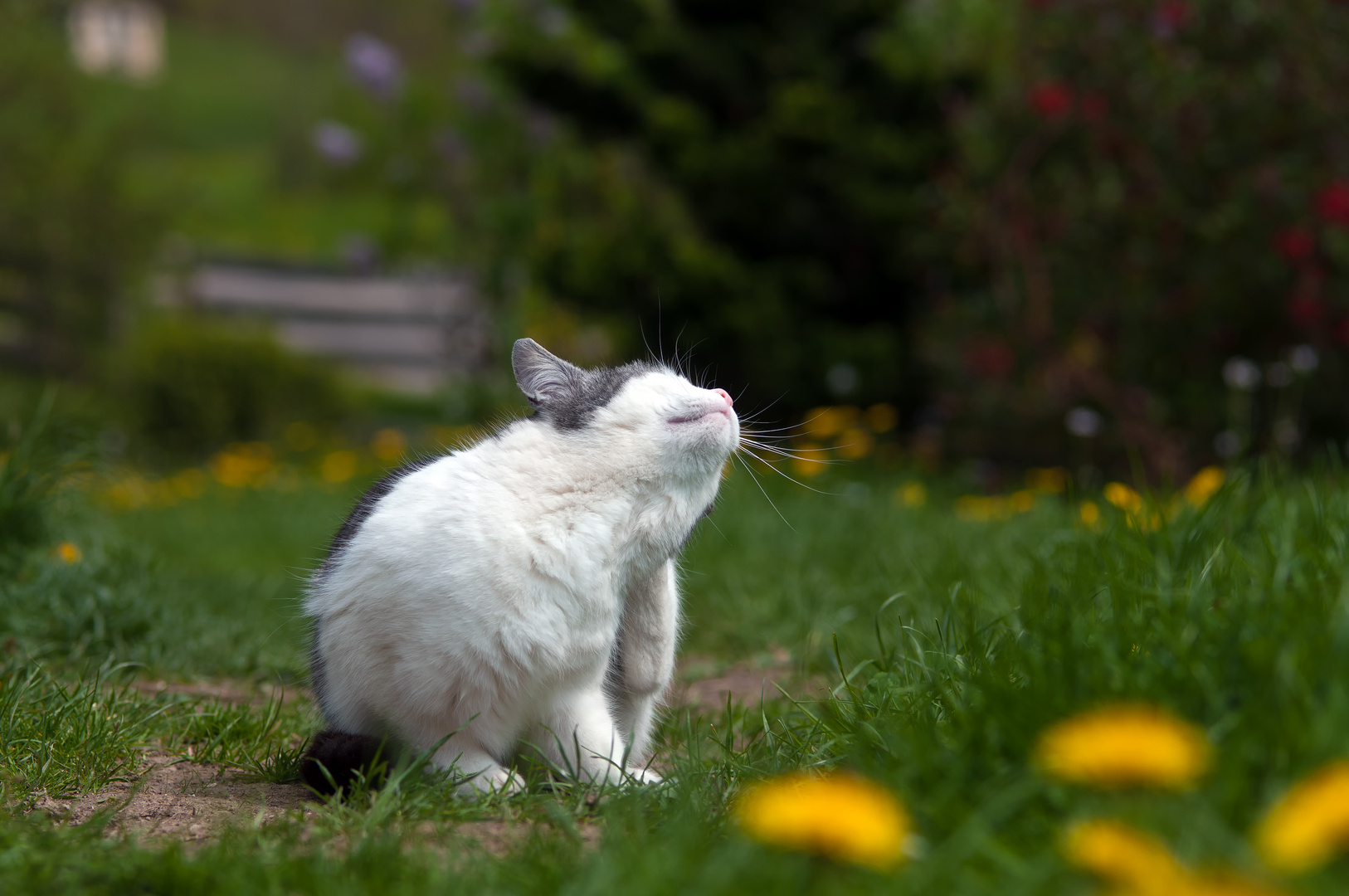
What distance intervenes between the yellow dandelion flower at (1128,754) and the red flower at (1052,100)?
5121mm

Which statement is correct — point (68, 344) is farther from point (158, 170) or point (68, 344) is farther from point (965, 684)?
point (965, 684)

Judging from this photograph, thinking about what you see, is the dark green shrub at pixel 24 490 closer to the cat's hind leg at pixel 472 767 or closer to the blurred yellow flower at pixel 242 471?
the cat's hind leg at pixel 472 767

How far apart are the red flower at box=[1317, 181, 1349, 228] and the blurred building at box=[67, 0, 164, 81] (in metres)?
18.1

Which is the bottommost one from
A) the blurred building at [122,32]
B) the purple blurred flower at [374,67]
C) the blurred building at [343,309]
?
the blurred building at [343,309]

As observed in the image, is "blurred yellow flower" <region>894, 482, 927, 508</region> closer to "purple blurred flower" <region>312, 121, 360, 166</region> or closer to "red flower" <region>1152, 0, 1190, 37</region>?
"red flower" <region>1152, 0, 1190, 37</region>

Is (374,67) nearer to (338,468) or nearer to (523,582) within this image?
(338,468)

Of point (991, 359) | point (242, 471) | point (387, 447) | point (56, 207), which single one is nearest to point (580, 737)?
point (991, 359)

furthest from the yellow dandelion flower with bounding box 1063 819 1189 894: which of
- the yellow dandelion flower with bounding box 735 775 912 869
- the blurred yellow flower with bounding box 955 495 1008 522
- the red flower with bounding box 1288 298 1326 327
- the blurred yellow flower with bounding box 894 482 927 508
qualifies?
the red flower with bounding box 1288 298 1326 327

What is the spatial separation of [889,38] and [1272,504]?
4828 mm

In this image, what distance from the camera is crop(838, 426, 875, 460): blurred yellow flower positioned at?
244 inches

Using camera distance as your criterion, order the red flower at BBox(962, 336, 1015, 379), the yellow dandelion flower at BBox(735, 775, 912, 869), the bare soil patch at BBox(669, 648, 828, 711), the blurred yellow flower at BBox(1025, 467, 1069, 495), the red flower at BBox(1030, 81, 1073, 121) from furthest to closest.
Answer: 1. the red flower at BBox(962, 336, 1015, 379)
2. the red flower at BBox(1030, 81, 1073, 121)
3. the blurred yellow flower at BBox(1025, 467, 1069, 495)
4. the bare soil patch at BBox(669, 648, 828, 711)
5. the yellow dandelion flower at BBox(735, 775, 912, 869)

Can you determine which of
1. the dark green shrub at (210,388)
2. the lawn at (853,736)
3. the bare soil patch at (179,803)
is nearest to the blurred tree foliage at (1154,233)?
the lawn at (853,736)

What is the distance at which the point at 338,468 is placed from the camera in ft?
26.2

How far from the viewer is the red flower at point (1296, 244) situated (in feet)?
16.4
